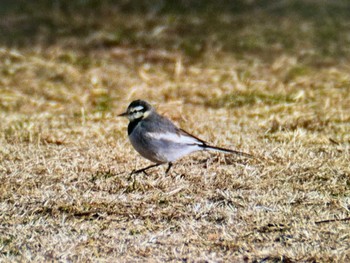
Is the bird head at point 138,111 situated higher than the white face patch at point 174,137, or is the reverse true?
→ the bird head at point 138,111

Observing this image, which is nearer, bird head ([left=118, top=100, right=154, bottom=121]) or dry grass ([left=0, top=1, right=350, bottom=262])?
dry grass ([left=0, top=1, right=350, bottom=262])

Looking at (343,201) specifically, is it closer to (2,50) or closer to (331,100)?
(331,100)

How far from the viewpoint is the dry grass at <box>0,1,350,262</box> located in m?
4.43

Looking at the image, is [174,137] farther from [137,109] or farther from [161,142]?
[137,109]

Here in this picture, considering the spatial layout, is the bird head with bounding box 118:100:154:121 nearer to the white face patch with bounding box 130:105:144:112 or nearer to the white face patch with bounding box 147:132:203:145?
the white face patch with bounding box 130:105:144:112

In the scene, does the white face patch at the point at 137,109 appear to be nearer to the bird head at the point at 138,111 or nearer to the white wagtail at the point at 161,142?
the bird head at the point at 138,111

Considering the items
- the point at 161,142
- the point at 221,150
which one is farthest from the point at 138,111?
the point at 221,150

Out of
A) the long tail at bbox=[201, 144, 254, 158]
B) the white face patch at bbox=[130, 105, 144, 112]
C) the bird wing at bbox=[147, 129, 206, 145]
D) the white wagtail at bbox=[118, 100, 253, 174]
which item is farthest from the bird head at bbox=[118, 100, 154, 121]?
the long tail at bbox=[201, 144, 254, 158]

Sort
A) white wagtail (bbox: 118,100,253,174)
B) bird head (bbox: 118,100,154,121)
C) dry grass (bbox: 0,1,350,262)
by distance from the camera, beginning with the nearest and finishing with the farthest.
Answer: dry grass (bbox: 0,1,350,262), white wagtail (bbox: 118,100,253,174), bird head (bbox: 118,100,154,121)

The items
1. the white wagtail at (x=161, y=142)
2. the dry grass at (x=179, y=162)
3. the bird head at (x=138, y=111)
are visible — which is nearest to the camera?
the dry grass at (x=179, y=162)

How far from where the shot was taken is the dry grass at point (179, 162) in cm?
443

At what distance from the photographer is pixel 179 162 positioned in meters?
6.02

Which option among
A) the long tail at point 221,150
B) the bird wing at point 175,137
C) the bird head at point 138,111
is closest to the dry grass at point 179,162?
the long tail at point 221,150

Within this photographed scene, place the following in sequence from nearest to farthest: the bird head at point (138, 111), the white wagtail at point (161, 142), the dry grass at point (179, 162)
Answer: the dry grass at point (179, 162) < the white wagtail at point (161, 142) < the bird head at point (138, 111)
